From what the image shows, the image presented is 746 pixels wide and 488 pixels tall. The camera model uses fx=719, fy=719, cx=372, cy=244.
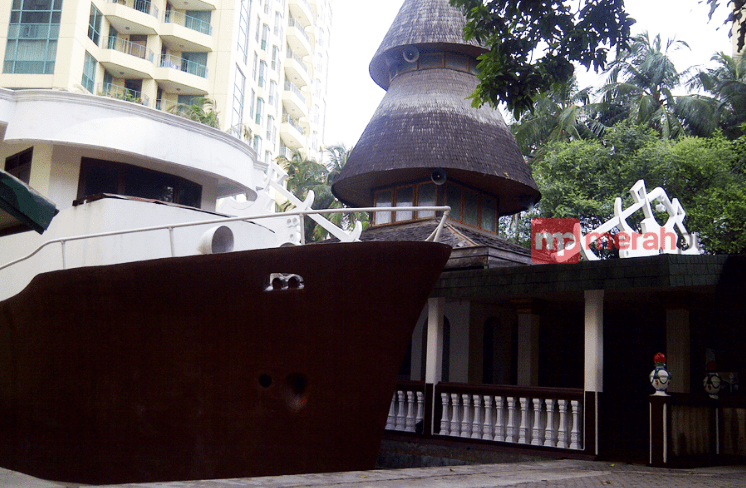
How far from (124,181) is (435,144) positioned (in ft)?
29.6

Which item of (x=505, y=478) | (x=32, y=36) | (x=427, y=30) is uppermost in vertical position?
(x=32, y=36)

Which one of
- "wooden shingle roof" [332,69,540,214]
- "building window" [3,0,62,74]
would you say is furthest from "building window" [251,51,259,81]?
"wooden shingle roof" [332,69,540,214]

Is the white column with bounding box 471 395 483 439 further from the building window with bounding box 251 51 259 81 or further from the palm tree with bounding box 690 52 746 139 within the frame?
the building window with bounding box 251 51 259 81

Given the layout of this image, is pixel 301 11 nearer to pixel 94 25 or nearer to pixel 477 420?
pixel 94 25

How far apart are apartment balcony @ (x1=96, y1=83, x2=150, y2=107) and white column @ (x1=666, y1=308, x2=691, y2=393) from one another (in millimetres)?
32834

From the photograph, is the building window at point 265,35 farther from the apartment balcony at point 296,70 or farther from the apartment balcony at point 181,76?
the apartment balcony at point 181,76

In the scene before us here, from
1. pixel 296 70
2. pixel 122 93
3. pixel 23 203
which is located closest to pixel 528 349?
pixel 23 203

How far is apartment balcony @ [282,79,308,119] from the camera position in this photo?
2223 inches

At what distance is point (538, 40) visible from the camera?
9.34 meters

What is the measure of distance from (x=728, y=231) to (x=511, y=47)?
18302 millimetres

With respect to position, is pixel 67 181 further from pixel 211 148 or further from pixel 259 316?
pixel 259 316

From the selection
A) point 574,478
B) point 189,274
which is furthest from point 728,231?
point 189,274

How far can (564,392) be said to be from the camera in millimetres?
9922

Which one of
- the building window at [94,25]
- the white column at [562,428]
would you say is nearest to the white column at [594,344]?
the white column at [562,428]
